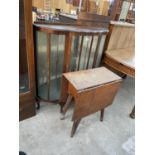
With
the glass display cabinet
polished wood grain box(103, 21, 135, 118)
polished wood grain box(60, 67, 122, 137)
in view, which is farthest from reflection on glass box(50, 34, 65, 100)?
polished wood grain box(103, 21, 135, 118)

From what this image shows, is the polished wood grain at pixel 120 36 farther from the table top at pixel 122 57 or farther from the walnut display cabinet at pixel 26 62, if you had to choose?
the walnut display cabinet at pixel 26 62

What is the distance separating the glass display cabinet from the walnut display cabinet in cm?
13

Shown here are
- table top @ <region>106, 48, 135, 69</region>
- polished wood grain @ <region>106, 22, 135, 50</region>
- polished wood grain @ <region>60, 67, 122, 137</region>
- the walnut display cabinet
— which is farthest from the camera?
polished wood grain @ <region>106, 22, 135, 50</region>

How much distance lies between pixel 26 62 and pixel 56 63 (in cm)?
33

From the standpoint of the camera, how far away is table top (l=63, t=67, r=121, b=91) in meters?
1.36

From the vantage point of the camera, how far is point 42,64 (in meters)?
1.56

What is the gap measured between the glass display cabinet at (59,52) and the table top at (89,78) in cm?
20

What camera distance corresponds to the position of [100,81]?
1.47 metres

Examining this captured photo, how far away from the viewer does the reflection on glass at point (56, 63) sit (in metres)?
1.45

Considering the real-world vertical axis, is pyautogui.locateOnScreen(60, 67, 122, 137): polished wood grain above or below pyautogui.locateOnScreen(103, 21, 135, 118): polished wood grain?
below

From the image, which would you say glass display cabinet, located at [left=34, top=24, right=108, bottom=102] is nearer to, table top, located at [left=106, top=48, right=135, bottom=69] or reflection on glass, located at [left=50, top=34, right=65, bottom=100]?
reflection on glass, located at [left=50, top=34, right=65, bottom=100]

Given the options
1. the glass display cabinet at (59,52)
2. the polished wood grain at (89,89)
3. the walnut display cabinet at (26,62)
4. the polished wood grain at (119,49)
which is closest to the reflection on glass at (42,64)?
the glass display cabinet at (59,52)
